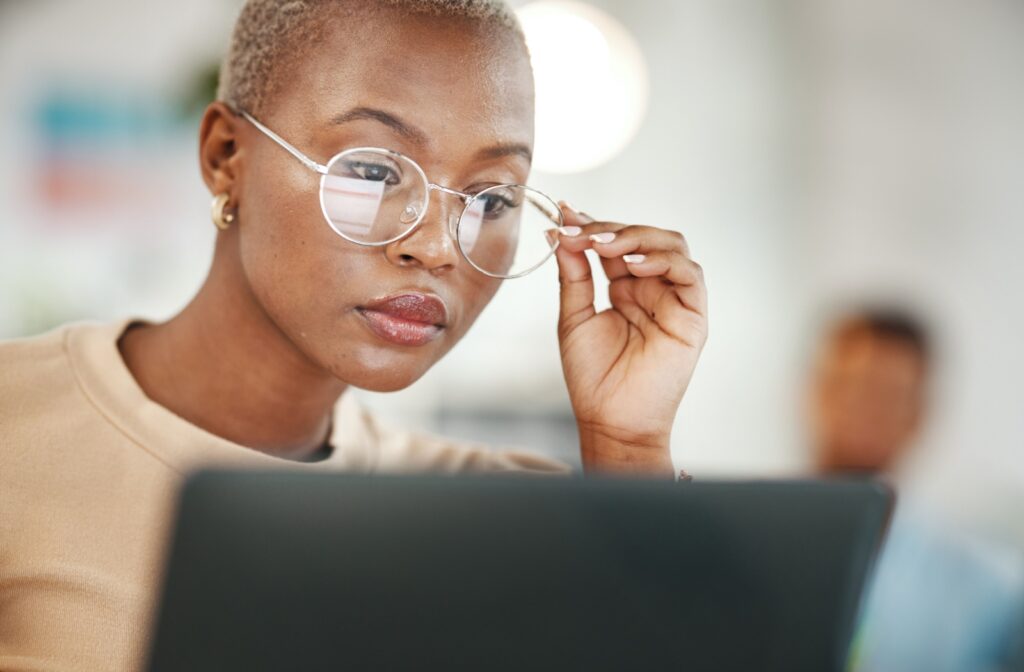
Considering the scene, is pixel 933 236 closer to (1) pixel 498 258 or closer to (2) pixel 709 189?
(2) pixel 709 189

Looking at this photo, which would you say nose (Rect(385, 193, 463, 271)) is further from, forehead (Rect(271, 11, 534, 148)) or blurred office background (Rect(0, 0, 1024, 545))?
blurred office background (Rect(0, 0, 1024, 545))

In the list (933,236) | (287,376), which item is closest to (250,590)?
(287,376)

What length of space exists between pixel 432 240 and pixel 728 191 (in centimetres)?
275

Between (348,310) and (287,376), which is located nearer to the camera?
(348,310)

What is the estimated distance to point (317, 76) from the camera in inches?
35.5

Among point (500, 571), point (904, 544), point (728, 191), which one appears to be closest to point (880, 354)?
point (904, 544)

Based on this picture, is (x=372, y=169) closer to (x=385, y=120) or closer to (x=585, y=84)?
(x=385, y=120)

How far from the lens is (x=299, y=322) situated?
93cm

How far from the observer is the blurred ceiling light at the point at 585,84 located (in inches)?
84.6

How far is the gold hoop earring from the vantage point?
0.98 metres

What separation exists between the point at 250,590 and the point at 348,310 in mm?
432

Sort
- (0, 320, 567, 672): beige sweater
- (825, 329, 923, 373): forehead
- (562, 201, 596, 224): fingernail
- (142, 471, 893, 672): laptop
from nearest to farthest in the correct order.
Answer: (142, 471, 893, 672): laptop
(0, 320, 567, 672): beige sweater
(562, 201, 596, 224): fingernail
(825, 329, 923, 373): forehead

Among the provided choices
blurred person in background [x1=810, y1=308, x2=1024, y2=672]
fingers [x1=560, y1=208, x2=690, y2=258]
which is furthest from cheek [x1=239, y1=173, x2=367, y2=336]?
blurred person in background [x1=810, y1=308, x2=1024, y2=672]

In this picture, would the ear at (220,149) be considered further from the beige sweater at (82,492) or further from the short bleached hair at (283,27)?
the beige sweater at (82,492)
